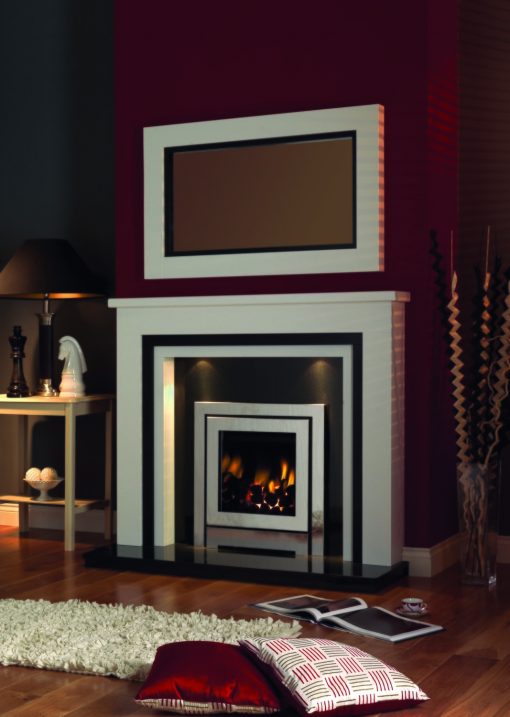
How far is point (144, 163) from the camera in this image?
5.39 m

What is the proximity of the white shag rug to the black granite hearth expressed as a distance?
66 centimetres

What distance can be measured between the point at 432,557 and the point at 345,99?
208 centimetres

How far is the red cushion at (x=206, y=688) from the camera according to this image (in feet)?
9.89

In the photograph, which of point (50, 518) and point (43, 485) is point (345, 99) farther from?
point (50, 518)

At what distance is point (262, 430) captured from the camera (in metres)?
5.14

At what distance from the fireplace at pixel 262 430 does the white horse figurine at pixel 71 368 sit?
40 centimetres

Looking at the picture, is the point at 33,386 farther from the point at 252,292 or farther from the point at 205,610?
the point at 205,610

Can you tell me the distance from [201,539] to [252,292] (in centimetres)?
120

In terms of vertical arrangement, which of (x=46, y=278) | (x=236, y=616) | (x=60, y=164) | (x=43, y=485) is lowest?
(x=236, y=616)

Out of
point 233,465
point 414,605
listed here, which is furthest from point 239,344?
point 414,605

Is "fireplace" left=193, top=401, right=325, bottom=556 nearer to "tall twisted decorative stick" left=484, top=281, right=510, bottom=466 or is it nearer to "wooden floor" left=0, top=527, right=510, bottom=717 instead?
"wooden floor" left=0, top=527, right=510, bottom=717

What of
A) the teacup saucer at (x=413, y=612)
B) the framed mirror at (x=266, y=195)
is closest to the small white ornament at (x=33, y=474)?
the framed mirror at (x=266, y=195)

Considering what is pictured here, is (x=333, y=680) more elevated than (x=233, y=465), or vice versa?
(x=233, y=465)

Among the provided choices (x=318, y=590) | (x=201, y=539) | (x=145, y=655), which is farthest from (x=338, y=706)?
(x=201, y=539)
